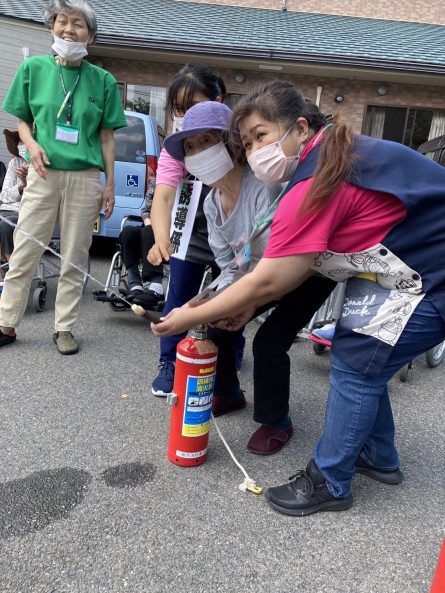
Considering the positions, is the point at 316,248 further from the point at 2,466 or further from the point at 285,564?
the point at 2,466

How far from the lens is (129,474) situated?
207 centimetres

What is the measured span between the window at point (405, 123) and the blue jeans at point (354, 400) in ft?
28.6

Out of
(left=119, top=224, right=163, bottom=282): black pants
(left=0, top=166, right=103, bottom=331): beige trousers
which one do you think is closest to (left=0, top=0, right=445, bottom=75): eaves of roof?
(left=119, top=224, right=163, bottom=282): black pants

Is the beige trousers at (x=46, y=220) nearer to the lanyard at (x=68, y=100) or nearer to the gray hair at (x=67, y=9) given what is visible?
the lanyard at (x=68, y=100)

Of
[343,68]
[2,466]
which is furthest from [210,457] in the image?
[343,68]

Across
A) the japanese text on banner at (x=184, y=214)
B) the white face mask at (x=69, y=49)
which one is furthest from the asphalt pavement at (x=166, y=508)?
the white face mask at (x=69, y=49)

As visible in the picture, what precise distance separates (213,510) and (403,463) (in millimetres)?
1050

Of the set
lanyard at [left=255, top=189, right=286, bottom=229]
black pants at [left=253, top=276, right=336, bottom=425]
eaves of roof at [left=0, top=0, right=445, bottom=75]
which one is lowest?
black pants at [left=253, top=276, right=336, bottom=425]

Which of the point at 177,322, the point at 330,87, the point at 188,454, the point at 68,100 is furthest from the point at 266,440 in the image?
the point at 330,87

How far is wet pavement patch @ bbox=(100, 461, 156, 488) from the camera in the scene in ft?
6.59

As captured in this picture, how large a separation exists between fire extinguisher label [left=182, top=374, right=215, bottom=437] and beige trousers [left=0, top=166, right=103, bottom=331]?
160cm

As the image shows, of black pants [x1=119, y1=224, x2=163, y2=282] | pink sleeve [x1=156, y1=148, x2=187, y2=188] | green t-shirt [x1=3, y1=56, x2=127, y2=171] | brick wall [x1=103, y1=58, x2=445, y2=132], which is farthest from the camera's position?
brick wall [x1=103, y1=58, x2=445, y2=132]

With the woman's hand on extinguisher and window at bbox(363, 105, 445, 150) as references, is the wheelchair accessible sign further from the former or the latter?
window at bbox(363, 105, 445, 150)

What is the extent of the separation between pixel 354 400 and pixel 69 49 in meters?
2.66
